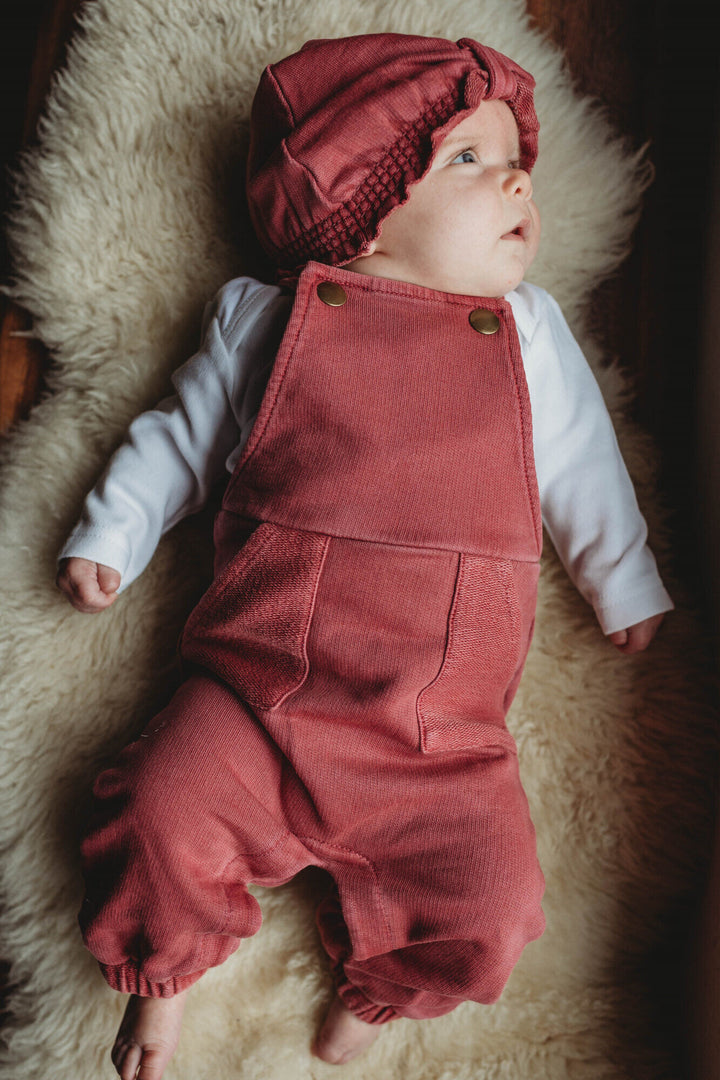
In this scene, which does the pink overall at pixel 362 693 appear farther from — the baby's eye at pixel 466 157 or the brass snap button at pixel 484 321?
the baby's eye at pixel 466 157

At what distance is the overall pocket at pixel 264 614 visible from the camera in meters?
0.93

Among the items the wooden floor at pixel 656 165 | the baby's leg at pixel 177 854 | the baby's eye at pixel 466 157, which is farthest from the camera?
the wooden floor at pixel 656 165

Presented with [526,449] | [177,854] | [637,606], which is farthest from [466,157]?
[177,854]

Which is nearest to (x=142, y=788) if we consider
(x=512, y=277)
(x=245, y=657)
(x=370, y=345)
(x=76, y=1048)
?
(x=245, y=657)

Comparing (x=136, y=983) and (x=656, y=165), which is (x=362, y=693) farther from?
(x=656, y=165)

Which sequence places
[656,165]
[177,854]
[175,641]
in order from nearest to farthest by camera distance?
[177,854], [175,641], [656,165]

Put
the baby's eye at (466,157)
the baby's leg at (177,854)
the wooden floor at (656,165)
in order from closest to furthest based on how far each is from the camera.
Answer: the baby's leg at (177,854)
the baby's eye at (466,157)
the wooden floor at (656,165)

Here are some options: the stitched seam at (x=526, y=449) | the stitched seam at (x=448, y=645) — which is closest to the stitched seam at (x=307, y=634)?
the stitched seam at (x=448, y=645)

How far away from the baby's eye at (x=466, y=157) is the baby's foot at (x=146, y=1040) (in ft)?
3.07

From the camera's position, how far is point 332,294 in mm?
965

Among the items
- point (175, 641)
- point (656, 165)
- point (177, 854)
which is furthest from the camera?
point (656, 165)

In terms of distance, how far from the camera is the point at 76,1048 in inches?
38.8

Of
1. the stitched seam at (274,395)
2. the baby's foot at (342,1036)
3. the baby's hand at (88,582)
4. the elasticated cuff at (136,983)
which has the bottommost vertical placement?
the baby's foot at (342,1036)

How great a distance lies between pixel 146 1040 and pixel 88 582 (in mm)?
483
